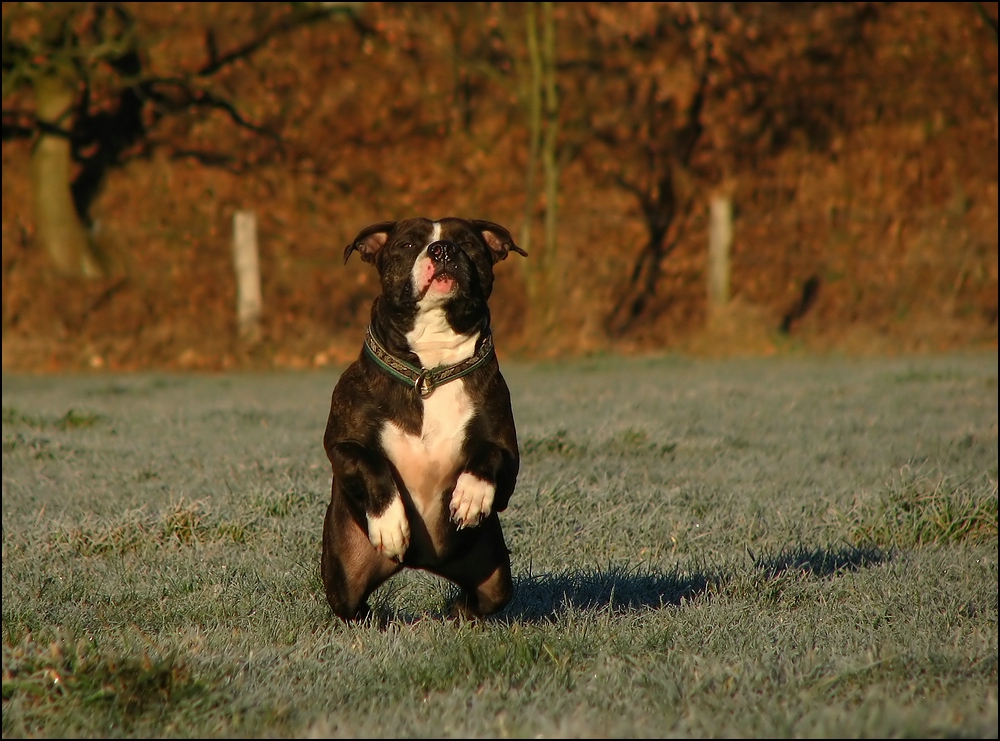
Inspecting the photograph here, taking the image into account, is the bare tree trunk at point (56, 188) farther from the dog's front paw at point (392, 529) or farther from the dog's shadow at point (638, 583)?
the dog's front paw at point (392, 529)

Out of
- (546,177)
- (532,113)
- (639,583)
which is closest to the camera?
(639,583)

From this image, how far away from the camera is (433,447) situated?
13.9ft

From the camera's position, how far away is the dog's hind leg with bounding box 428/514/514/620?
434cm

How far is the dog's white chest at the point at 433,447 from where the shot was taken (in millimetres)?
4234

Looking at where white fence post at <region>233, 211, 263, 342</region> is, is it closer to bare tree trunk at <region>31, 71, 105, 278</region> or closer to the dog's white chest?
bare tree trunk at <region>31, 71, 105, 278</region>

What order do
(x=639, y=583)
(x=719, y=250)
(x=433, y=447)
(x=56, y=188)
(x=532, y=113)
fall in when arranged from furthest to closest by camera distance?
(x=719, y=250)
(x=532, y=113)
(x=56, y=188)
(x=639, y=583)
(x=433, y=447)

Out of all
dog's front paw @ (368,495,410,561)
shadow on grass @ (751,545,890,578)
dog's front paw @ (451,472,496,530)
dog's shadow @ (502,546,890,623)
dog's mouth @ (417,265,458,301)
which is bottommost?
shadow on grass @ (751,545,890,578)

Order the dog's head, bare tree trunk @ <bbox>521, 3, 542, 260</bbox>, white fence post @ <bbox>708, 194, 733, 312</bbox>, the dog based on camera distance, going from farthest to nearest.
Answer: white fence post @ <bbox>708, 194, 733, 312</bbox>
bare tree trunk @ <bbox>521, 3, 542, 260</bbox>
the dog's head
the dog

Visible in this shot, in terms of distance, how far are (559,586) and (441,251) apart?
59.1 inches

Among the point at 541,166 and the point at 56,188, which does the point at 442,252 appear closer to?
the point at 56,188

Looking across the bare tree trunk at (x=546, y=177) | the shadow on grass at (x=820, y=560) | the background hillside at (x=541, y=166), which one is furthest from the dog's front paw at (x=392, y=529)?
the bare tree trunk at (x=546, y=177)

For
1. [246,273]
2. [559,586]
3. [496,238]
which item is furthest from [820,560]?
[246,273]

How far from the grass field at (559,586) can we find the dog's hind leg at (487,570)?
0.09 m

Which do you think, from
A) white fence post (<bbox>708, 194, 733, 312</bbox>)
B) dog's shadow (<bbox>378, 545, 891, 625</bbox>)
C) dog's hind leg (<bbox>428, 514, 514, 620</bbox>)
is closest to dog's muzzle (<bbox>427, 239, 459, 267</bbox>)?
dog's hind leg (<bbox>428, 514, 514, 620</bbox>)
